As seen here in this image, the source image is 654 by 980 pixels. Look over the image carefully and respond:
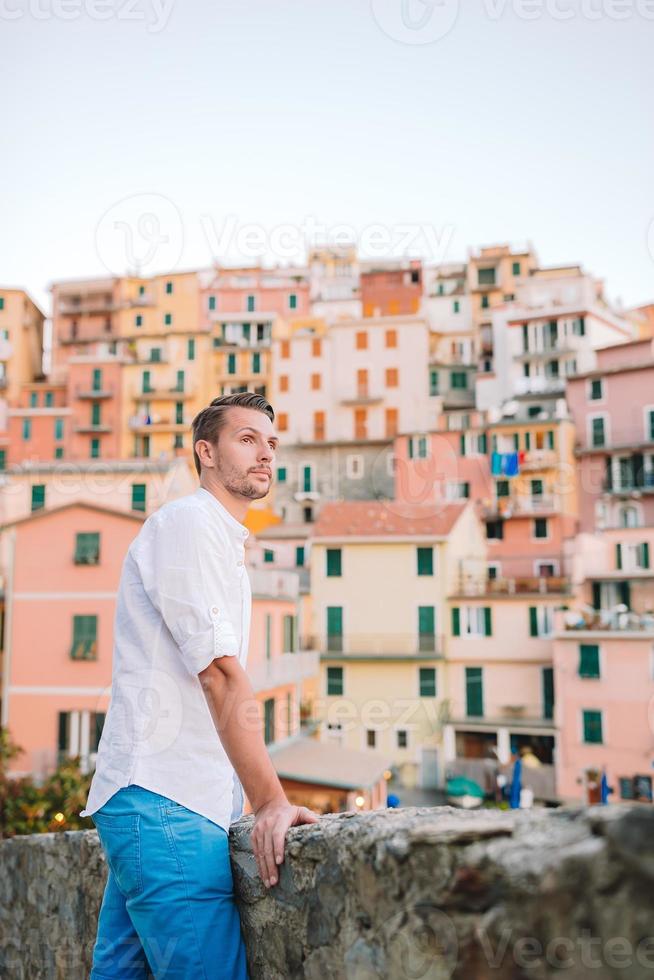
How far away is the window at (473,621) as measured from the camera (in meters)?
32.5

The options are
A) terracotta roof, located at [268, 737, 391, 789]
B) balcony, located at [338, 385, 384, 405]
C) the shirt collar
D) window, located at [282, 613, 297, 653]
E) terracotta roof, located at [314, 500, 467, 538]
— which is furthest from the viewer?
balcony, located at [338, 385, 384, 405]

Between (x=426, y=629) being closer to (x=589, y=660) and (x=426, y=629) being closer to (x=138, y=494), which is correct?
(x=589, y=660)

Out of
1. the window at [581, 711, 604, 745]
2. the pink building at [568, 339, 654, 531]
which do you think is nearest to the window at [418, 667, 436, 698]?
the window at [581, 711, 604, 745]

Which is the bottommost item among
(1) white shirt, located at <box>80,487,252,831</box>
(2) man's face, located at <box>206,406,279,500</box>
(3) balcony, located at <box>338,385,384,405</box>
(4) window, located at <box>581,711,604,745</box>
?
A: (4) window, located at <box>581,711,604,745</box>

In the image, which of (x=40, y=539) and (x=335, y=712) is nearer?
(x=40, y=539)

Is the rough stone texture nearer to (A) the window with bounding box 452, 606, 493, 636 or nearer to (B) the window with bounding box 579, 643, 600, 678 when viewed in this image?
(B) the window with bounding box 579, 643, 600, 678

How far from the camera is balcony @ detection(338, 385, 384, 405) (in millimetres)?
49469

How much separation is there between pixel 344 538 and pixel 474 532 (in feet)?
24.2

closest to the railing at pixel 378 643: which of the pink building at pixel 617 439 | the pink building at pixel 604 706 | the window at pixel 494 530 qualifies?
the pink building at pixel 604 706

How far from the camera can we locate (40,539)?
21.3m

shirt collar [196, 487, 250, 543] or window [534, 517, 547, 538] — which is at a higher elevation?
window [534, 517, 547, 538]

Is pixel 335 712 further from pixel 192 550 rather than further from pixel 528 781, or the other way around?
pixel 192 550

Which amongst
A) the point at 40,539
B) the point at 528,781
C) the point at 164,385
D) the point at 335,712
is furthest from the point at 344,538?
the point at 164,385

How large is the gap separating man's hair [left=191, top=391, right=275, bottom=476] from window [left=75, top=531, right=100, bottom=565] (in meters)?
19.0
